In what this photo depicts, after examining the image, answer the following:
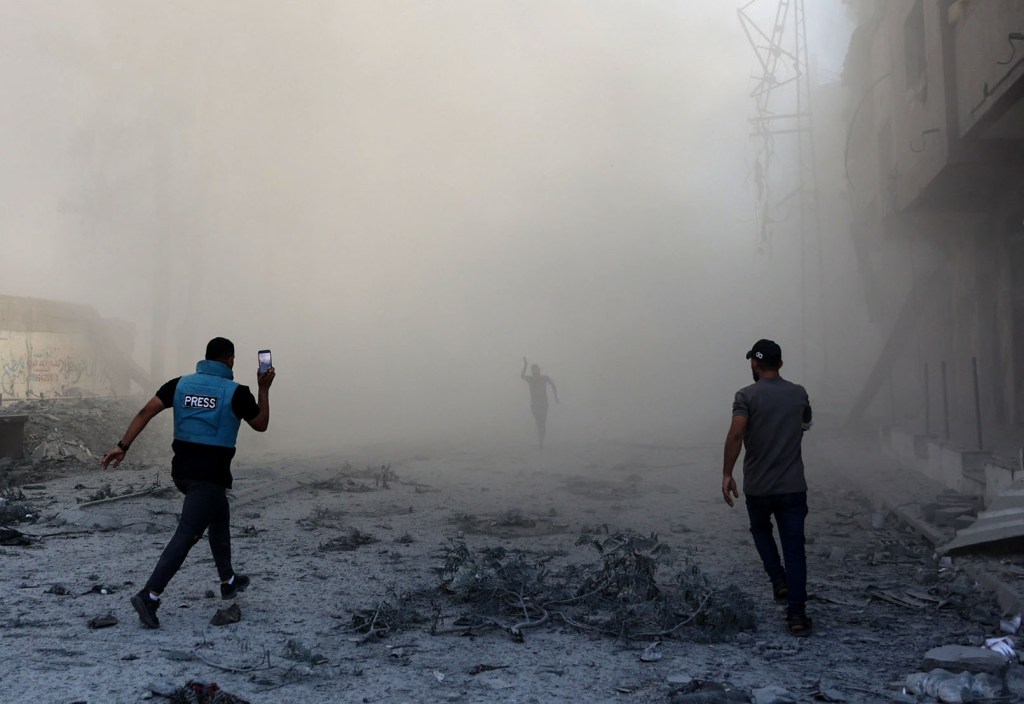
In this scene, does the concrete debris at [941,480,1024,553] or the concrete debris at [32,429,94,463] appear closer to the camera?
the concrete debris at [941,480,1024,553]

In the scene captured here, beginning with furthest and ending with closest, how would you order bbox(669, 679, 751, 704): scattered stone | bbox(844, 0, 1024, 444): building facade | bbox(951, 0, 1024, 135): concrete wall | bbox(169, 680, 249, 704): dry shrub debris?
bbox(844, 0, 1024, 444): building facade < bbox(951, 0, 1024, 135): concrete wall < bbox(669, 679, 751, 704): scattered stone < bbox(169, 680, 249, 704): dry shrub debris

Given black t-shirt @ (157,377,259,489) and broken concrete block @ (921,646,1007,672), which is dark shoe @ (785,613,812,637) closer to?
broken concrete block @ (921,646,1007,672)

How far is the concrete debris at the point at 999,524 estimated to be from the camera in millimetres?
5309

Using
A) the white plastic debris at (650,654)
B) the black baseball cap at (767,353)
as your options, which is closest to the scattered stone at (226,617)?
the white plastic debris at (650,654)

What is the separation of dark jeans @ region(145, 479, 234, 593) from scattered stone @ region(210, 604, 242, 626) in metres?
0.31

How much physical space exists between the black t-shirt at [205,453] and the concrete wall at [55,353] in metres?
15.4

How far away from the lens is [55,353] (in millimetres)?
19625

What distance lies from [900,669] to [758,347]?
1.79 m

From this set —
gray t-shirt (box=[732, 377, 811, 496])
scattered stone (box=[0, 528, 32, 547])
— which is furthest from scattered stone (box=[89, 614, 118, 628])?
gray t-shirt (box=[732, 377, 811, 496])

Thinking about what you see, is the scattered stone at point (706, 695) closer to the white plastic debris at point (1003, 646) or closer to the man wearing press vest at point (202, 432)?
the white plastic debris at point (1003, 646)

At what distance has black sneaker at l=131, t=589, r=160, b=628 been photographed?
4.09 meters

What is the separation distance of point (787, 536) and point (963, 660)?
1082 millimetres

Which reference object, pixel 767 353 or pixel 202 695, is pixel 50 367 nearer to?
pixel 202 695

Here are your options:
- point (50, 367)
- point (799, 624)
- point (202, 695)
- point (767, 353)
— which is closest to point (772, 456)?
point (767, 353)
